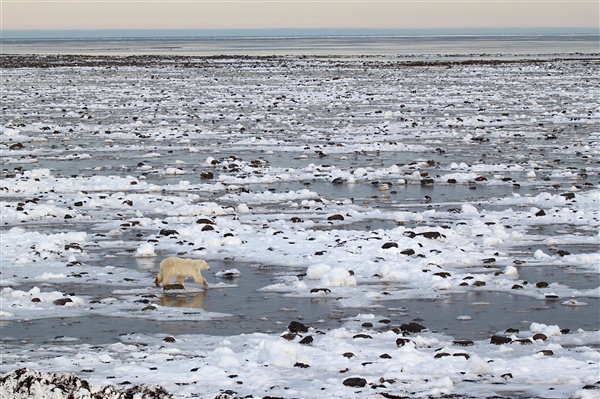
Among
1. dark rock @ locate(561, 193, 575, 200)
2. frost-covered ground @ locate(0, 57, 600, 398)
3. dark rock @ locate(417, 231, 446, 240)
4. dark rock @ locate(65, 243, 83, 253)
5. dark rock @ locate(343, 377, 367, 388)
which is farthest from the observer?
dark rock @ locate(561, 193, 575, 200)

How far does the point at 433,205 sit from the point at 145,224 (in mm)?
4583

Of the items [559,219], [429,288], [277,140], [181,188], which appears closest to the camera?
[429,288]

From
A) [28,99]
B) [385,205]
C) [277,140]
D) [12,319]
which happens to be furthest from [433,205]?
[28,99]

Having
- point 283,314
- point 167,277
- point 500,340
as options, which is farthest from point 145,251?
point 500,340

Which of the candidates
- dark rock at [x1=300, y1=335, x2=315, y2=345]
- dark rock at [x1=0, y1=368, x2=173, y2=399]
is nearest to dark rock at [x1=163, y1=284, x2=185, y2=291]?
dark rock at [x1=300, y1=335, x2=315, y2=345]

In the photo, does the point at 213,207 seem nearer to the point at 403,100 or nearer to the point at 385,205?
the point at 385,205

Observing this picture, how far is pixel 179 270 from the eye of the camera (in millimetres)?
10328

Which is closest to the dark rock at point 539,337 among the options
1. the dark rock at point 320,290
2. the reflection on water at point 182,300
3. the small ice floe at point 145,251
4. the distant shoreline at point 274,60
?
the dark rock at point 320,290

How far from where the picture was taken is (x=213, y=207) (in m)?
14.5

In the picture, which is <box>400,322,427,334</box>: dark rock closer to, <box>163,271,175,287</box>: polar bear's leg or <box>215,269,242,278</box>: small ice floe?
<box>215,269,242,278</box>: small ice floe

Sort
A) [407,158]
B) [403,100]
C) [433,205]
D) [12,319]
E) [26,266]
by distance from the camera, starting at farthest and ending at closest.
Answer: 1. [403,100]
2. [407,158]
3. [433,205]
4. [26,266]
5. [12,319]

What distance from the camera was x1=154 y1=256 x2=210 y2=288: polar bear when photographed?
1031cm

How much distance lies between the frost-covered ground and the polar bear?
168 mm

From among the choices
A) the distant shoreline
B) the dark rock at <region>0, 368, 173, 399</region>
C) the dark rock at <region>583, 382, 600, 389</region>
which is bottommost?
the distant shoreline
